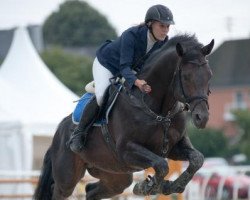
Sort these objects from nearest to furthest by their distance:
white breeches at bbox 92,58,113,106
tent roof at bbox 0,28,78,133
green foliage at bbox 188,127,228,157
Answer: white breeches at bbox 92,58,113,106, tent roof at bbox 0,28,78,133, green foliage at bbox 188,127,228,157

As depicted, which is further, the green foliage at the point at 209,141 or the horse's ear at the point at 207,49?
the green foliage at the point at 209,141

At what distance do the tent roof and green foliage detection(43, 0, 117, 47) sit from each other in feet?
228

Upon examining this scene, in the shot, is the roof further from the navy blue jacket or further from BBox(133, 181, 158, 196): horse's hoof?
BBox(133, 181, 158, 196): horse's hoof

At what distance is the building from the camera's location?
262 ft

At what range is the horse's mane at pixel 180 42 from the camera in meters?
9.09

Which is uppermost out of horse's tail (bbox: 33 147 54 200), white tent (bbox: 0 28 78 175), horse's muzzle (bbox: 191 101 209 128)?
horse's muzzle (bbox: 191 101 209 128)

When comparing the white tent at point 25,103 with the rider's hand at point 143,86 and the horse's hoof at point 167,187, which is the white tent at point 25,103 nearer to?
the rider's hand at point 143,86

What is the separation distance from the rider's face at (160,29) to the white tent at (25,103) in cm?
876

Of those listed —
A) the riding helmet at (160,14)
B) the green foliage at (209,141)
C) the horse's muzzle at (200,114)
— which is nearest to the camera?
the horse's muzzle at (200,114)

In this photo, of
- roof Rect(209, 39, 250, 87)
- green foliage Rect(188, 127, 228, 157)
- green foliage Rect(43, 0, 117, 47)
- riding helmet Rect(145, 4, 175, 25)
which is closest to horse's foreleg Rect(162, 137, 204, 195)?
riding helmet Rect(145, 4, 175, 25)

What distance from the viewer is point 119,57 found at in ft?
32.4

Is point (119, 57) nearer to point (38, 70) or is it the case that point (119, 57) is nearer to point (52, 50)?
point (38, 70)

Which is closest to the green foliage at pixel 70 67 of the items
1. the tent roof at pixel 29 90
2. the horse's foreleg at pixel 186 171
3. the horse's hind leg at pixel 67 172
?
the tent roof at pixel 29 90

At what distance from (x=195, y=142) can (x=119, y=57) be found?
4100 cm
